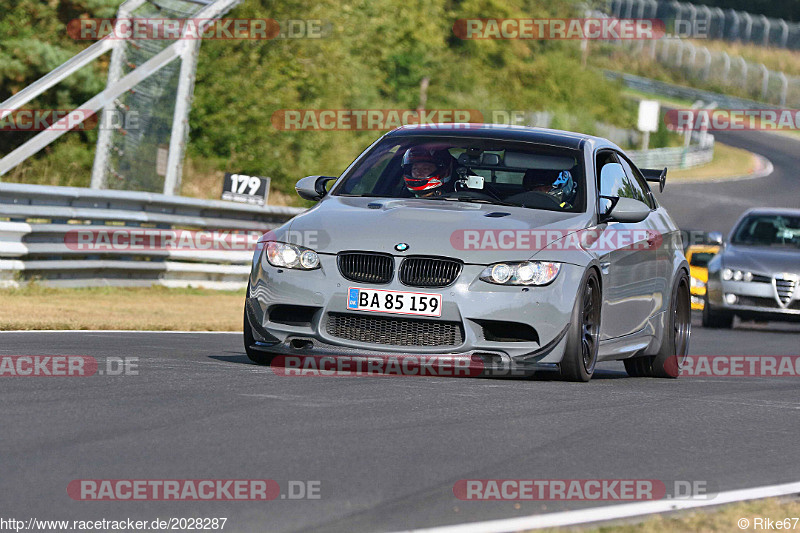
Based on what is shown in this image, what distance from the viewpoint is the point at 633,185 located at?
1112cm

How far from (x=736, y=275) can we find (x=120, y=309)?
7.87 metres

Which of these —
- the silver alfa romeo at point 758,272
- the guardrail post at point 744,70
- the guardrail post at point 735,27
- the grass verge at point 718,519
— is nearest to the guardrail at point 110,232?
the silver alfa romeo at point 758,272

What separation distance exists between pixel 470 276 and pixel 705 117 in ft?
254

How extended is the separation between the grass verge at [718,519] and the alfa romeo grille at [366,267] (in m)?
3.55

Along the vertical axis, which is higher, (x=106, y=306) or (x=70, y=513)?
(x=70, y=513)

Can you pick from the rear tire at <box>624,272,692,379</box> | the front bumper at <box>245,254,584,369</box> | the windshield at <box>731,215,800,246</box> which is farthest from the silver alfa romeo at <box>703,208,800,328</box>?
the front bumper at <box>245,254,584,369</box>

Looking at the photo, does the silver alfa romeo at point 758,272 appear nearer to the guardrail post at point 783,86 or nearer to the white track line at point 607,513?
the white track line at point 607,513

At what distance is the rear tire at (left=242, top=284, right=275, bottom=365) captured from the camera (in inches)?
357

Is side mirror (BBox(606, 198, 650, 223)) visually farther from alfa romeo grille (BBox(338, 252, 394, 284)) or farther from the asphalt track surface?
alfa romeo grille (BBox(338, 252, 394, 284))

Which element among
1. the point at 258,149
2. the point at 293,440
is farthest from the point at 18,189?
the point at 258,149

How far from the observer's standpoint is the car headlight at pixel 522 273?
858 cm

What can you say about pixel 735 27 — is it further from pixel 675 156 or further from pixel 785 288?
pixel 785 288

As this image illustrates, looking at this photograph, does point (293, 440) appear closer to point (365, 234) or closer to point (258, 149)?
point (365, 234)

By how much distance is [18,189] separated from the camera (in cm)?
1549
